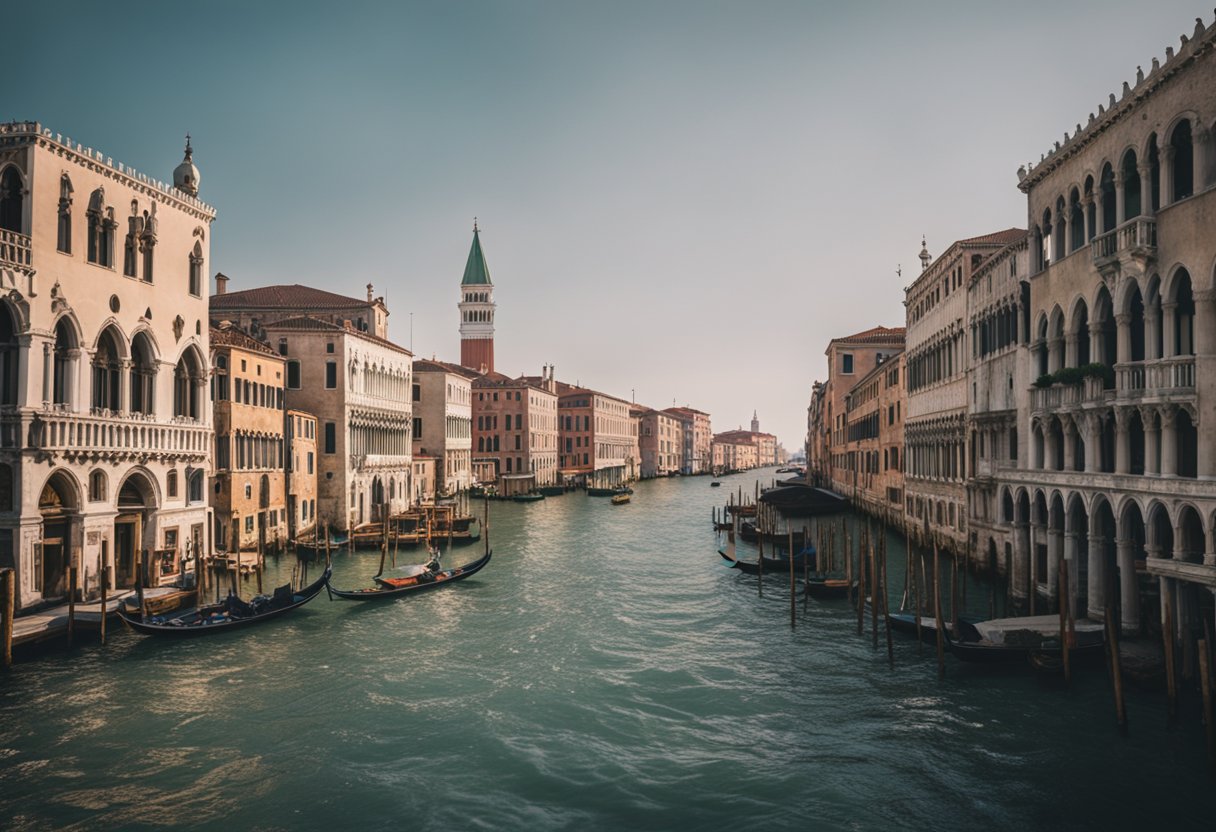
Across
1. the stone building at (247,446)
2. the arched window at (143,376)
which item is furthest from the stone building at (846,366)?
the arched window at (143,376)

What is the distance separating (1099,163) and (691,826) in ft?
43.8

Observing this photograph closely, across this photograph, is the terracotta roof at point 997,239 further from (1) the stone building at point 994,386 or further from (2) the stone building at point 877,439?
(2) the stone building at point 877,439

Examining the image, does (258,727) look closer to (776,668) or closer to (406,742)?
(406,742)

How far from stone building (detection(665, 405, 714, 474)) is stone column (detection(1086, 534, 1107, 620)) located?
101 meters

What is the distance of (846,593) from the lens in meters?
21.4

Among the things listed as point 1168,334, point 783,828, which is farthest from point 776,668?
point 1168,334

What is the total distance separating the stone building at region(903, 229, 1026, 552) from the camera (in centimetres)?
2412

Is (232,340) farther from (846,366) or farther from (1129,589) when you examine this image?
(846,366)

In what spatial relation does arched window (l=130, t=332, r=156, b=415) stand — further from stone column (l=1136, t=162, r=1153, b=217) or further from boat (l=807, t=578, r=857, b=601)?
stone column (l=1136, t=162, r=1153, b=217)

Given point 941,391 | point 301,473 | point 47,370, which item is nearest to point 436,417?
point 301,473

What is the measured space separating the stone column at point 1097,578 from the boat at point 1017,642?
331 mm

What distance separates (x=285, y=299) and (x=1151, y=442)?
36.8m

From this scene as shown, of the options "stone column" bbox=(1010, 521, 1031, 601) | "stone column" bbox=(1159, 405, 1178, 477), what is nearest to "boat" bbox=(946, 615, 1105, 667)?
"stone column" bbox=(1159, 405, 1178, 477)

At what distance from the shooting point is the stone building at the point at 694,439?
119688mm
